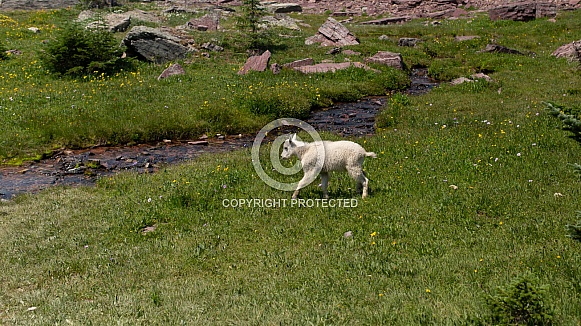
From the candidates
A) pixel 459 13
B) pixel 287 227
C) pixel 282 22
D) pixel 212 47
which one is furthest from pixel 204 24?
pixel 287 227

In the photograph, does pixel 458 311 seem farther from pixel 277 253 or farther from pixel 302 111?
pixel 302 111

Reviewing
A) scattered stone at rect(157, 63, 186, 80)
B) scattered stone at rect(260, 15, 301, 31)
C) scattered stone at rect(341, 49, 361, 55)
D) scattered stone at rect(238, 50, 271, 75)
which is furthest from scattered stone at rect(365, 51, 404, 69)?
scattered stone at rect(260, 15, 301, 31)

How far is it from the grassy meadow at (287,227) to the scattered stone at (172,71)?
12.5ft

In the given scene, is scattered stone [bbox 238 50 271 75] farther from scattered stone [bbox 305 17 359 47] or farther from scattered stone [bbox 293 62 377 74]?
scattered stone [bbox 305 17 359 47]

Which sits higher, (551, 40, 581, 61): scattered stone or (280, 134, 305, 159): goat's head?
(280, 134, 305, 159): goat's head

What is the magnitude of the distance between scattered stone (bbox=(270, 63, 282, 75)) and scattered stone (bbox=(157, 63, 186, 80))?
15.4 feet

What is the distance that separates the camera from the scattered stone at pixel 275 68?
26616mm

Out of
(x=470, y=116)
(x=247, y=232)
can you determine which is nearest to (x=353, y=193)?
(x=247, y=232)

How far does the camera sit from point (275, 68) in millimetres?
26844

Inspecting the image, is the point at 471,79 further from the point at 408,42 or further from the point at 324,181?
the point at 324,181

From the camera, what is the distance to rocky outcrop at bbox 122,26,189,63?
93.1 feet

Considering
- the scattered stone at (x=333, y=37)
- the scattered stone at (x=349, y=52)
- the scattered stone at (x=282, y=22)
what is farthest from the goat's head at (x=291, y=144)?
the scattered stone at (x=282, y=22)

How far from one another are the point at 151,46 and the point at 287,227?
21.7 m

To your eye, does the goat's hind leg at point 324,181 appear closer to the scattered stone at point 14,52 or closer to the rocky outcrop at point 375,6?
the scattered stone at point 14,52
